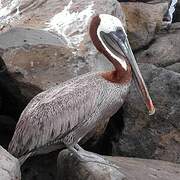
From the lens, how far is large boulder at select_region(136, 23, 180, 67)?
10.4 metres

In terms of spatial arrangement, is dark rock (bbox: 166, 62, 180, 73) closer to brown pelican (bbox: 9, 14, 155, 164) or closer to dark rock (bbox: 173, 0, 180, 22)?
brown pelican (bbox: 9, 14, 155, 164)

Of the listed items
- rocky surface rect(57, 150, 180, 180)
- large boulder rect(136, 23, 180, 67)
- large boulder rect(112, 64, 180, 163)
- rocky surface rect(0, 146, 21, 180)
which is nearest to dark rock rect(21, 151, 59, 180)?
large boulder rect(112, 64, 180, 163)

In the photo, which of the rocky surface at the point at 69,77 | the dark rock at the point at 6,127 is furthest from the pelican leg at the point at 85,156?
the dark rock at the point at 6,127

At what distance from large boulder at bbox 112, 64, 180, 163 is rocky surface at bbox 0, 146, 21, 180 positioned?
94.9 inches

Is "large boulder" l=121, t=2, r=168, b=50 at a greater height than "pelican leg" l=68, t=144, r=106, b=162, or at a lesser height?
lesser

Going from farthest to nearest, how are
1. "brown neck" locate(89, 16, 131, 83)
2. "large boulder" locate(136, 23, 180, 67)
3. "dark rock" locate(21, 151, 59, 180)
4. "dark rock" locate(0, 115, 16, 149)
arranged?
1. "large boulder" locate(136, 23, 180, 67)
2. "dark rock" locate(0, 115, 16, 149)
3. "dark rock" locate(21, 151, 59, 180)
4. "brown neck" locate(89, 16, 131, 83)

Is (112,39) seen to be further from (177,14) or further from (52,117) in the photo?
(177,14)

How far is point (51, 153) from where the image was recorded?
8859 mm

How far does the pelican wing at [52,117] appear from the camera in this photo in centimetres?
715

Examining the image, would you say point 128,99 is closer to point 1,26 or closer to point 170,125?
point 170,125

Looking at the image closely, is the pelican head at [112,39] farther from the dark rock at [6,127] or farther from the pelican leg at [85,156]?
the dark rock at [6,127]

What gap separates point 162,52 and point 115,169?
13.1ft

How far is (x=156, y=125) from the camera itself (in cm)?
877

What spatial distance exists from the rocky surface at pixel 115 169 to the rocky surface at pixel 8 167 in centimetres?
77
